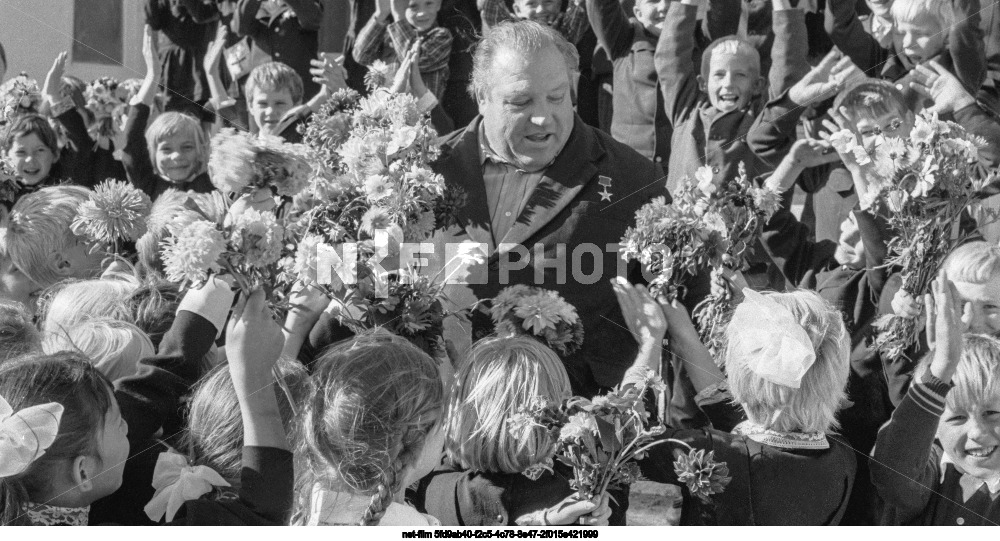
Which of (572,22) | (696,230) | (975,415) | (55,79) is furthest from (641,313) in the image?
(55,79)

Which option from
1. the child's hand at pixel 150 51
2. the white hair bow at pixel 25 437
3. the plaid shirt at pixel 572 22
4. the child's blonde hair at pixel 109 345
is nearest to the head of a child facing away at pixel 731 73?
the plaid shirt at pixel 572 22

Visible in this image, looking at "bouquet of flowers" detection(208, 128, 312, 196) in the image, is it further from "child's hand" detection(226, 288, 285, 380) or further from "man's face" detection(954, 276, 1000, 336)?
"man's face" detection(954, 276, 1000, 336)

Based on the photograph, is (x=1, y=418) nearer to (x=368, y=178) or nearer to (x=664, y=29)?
(x=368, y=178)

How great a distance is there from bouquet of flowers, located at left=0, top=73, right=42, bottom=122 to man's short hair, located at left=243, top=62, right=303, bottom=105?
0.94 metres

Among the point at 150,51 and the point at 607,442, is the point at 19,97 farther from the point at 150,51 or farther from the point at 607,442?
the point at 607,442

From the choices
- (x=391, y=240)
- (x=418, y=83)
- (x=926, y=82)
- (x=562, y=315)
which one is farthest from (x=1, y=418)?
(x=926, y=82)

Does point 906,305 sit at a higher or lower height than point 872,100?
lower

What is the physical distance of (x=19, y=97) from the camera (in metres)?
4.34

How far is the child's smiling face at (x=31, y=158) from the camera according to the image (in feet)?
14.2

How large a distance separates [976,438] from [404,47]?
2.44 m

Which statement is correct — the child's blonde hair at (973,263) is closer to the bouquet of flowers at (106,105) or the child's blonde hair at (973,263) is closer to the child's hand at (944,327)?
the child's hand at (944,327)

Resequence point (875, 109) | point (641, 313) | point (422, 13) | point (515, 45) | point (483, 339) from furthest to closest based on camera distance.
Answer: point (422, 13), point (875, 109), point (515, 45), point (641, 313), point (483, 339)

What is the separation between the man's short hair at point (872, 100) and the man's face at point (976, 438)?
3.67 ft
